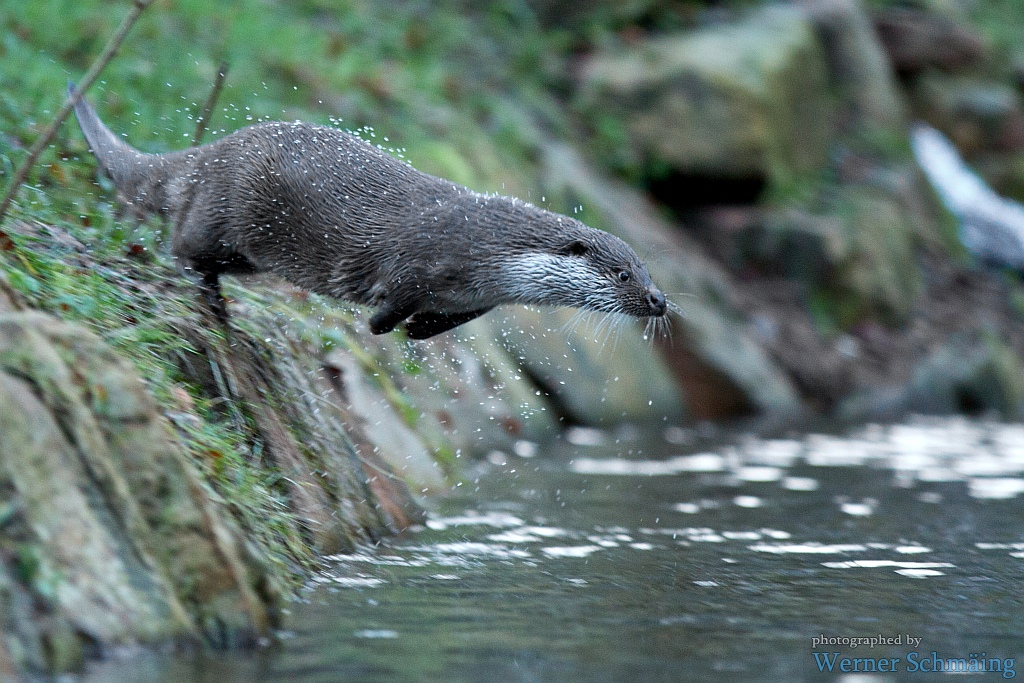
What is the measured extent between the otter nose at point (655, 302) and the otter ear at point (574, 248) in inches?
10.4

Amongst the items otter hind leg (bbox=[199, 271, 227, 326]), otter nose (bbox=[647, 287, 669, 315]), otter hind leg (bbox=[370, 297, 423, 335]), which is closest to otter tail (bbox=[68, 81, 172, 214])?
otter hind leg (bbox=[199, 271, 227, 326])

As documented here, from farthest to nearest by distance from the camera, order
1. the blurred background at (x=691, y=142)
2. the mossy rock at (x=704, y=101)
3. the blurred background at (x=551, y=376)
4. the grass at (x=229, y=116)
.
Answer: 1. the mossy rock at (x=704, y=101)
2. the blurred background at (x=691, y=142)
3. the grass at (x=229, y=116)
4. the blurred background at (x=551, y=376)

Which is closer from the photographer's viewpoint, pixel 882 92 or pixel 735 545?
pixel 735 545

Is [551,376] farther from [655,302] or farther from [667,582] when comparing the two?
[667,582]

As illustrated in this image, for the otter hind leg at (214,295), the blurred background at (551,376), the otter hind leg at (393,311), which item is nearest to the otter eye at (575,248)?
the otter hind leg at (393,311)

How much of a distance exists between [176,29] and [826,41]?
6.94 metres

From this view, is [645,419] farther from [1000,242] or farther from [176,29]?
A: [1000,242]

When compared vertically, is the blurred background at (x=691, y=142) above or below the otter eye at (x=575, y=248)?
above

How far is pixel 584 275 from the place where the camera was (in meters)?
4.29

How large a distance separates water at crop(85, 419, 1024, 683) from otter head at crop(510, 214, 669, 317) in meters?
0.84

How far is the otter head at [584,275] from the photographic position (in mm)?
4273

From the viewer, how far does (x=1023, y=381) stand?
34.0 ft

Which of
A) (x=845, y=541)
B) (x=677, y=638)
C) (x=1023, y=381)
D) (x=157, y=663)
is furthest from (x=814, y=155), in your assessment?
(x=157, y=663)

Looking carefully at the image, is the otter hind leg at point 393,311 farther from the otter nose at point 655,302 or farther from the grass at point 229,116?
the otter nose at point 655,302
